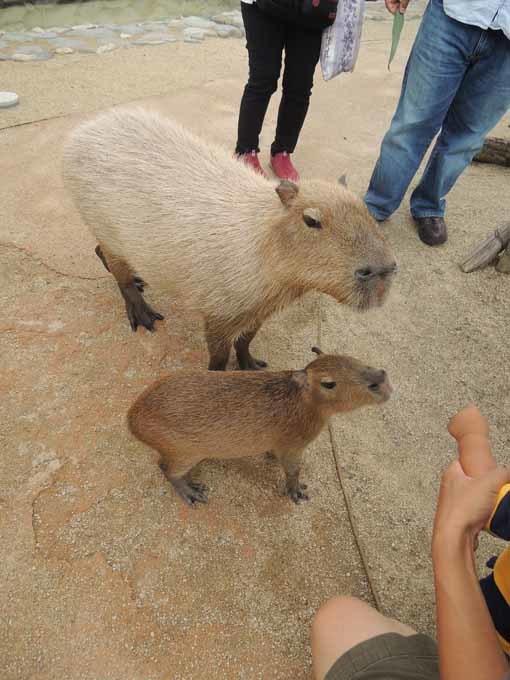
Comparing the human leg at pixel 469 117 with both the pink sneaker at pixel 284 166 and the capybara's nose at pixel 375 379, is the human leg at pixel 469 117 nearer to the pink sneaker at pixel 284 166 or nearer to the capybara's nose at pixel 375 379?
the pink sneaker at pixel 284 166

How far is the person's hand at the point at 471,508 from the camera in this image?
110cm

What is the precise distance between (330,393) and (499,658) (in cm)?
98

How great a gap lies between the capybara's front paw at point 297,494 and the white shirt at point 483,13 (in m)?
2.45

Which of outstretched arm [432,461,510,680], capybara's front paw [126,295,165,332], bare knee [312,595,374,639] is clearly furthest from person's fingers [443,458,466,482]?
capybara's front paw [126,295,165,332]

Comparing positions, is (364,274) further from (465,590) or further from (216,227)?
(465,590)

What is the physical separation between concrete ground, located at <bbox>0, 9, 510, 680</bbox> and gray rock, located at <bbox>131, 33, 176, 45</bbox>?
11.8 feet

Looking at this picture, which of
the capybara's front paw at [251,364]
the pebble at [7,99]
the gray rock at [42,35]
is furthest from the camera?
the gray rock at [42,35]

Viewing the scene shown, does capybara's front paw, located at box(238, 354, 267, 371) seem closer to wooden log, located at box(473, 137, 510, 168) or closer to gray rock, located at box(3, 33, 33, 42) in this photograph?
wooden log, located at box(473, 137, 510, 168)

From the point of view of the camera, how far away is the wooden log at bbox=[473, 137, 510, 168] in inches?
160

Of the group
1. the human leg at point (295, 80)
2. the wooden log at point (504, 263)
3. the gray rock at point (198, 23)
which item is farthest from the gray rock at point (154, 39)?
the wooden log at point (504, 263)

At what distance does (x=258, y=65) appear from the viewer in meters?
3.09

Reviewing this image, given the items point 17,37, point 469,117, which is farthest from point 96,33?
point 469,117

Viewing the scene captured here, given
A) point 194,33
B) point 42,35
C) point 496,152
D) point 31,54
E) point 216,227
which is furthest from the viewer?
point 194,33

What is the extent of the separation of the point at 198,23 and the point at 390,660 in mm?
7897
